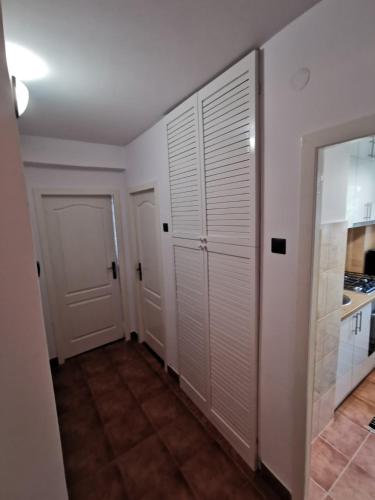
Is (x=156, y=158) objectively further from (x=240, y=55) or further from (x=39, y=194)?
(x=39, y=194)

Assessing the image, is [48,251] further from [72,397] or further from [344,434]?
[344,434]

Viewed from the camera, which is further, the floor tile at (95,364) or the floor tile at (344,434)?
the floor tile at (95,364)

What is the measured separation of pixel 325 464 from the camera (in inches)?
60.4

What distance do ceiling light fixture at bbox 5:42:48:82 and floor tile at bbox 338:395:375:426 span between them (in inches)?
124

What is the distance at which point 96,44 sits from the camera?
1.11m

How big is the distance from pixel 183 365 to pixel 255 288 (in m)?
1.25

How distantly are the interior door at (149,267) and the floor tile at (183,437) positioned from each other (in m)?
0.83

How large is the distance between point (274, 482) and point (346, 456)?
592mm

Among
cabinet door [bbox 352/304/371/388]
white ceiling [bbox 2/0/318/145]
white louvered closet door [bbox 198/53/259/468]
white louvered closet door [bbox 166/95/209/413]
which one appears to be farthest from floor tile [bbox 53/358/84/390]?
cabinet door [bbox 352/304/371/388]

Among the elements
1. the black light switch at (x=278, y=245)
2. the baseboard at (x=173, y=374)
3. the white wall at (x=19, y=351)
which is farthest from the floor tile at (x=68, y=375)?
the black light switch at (x=278, y=245)

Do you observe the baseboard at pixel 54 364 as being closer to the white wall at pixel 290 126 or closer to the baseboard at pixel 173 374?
the baseboard at pixel 173 374

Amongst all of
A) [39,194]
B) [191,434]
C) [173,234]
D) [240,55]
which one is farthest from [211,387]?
[39,194]

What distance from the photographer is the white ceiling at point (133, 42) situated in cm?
92

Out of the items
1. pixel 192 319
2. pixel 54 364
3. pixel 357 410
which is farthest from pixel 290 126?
pixel 54 364
